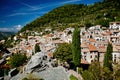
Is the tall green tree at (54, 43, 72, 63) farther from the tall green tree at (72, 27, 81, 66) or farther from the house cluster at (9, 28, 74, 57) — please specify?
the house cluster at (9, 28, 74, 57)

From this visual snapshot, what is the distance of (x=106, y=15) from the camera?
135 meters

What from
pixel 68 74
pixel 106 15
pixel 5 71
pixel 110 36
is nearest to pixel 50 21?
pixel 106 15

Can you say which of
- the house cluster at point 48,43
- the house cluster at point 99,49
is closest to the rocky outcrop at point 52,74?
the house cluster at point 99,49

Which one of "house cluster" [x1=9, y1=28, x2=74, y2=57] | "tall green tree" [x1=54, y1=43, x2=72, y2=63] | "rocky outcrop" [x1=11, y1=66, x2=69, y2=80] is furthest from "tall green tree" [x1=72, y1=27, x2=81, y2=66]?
"house cluster" [x1=9, y1=28, x2=74, y2=57]

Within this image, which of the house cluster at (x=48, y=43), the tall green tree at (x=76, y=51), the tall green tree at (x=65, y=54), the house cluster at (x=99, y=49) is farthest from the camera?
the house cluster at (x=48, y=43)

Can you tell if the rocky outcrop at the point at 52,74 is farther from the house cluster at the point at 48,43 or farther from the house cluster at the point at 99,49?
the house cluster at the point at 48,43

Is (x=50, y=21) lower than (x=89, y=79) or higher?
higher

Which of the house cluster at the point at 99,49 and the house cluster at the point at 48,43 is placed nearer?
the house cluster at the point at 99,49

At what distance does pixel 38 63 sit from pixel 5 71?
1262 cm

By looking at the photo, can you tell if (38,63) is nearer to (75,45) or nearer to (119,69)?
(75,45)

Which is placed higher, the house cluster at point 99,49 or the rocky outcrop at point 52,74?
the house cluster at point 99,49

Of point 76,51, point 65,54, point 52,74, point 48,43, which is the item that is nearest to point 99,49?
point 65,54

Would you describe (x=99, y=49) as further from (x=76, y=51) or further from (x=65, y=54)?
(x=76, y=51)

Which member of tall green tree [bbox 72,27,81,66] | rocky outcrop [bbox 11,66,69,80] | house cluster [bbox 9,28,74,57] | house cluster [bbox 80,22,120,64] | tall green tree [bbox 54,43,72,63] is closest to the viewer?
rocky outcrop [bbox 11,66,69,80]
